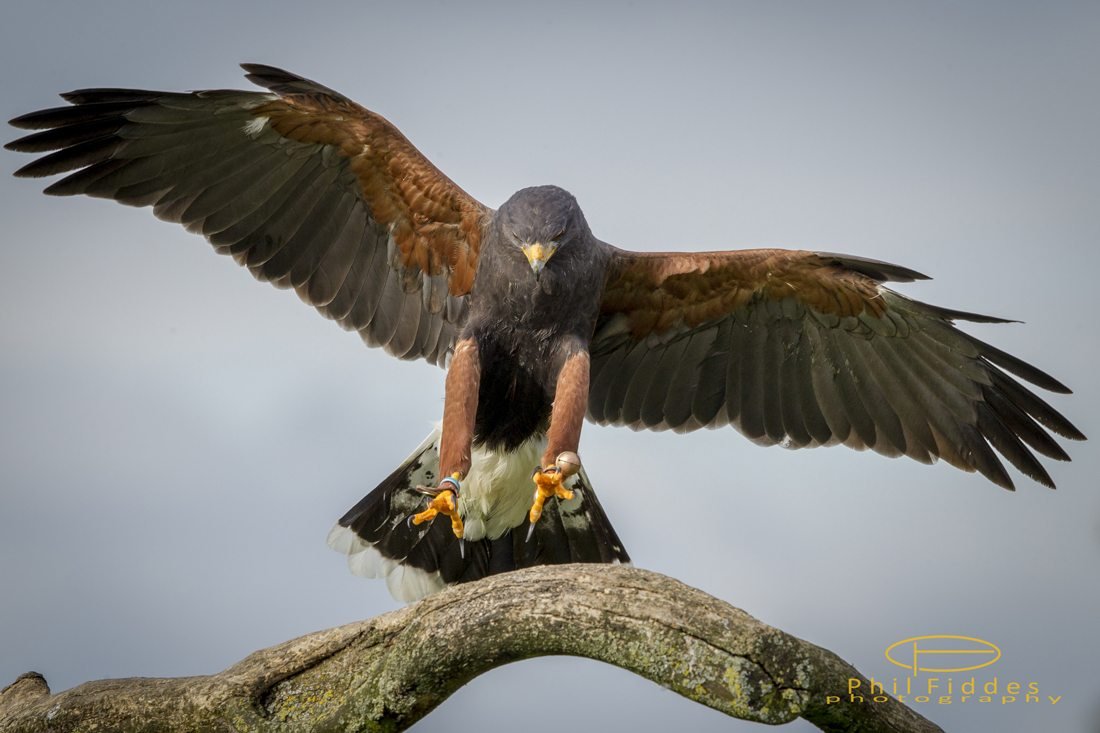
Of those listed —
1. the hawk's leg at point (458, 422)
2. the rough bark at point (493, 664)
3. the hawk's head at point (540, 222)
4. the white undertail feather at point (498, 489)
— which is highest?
the hawk's head at point (540, 222)

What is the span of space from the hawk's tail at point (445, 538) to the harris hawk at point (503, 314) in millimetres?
13

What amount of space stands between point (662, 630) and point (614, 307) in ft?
11.7

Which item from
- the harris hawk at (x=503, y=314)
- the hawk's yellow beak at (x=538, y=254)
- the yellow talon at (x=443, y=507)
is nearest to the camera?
the yellow talon at (x=443, y=507)

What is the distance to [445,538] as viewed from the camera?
25.9 feet

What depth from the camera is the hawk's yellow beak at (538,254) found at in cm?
682

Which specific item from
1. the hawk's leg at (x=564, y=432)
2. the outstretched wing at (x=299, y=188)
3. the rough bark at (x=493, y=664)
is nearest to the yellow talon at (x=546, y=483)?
the hawk's leg at (x=564, y=432)

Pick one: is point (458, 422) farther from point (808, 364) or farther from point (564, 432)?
point (808, 364)

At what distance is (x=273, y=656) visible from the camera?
17.7 ft

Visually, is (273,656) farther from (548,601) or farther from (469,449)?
(469,449)

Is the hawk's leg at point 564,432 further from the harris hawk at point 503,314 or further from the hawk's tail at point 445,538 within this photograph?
the hawk's tail at point 445,538

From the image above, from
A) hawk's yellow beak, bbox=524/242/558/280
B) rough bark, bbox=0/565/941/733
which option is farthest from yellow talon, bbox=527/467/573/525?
rough bark, bbox=0/565/941/733

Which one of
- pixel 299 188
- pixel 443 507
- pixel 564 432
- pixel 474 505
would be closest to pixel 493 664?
pixel 443 507

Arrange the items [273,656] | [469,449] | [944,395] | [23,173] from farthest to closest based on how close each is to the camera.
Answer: [944,395], [23,173], [469,449], [273,656]

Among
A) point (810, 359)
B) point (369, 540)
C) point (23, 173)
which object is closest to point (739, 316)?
point (810, 359)
